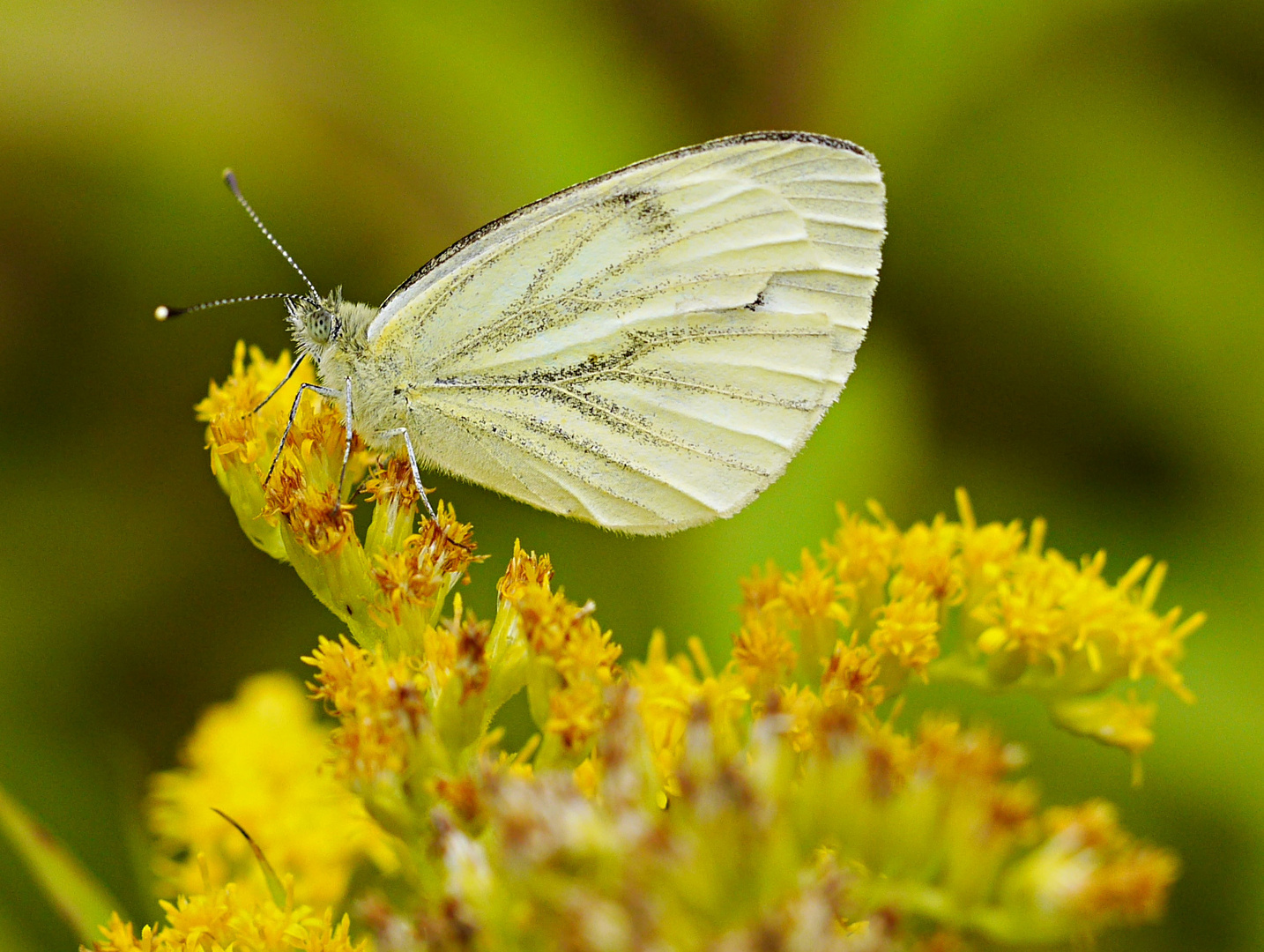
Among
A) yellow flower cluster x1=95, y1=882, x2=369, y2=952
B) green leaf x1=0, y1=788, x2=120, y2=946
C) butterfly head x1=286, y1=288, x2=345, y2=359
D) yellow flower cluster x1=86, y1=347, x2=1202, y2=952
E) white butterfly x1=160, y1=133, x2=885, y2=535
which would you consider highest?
white butterfly x1=160, y1=133, x2=885, y2=535

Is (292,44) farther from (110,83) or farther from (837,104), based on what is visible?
(837,104)

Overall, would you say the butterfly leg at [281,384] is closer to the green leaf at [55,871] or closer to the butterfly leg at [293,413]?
the butterfly leg at [293,413]

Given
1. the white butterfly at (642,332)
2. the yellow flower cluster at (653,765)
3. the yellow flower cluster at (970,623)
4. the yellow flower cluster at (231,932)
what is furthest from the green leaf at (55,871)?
the yellow flower cluster at (970,623)

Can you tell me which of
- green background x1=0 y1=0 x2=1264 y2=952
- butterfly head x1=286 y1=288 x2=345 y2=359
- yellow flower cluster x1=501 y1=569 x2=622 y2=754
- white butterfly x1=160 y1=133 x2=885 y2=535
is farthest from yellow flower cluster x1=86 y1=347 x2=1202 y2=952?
green background x1=0 y1=0 x2=1264 y2=952

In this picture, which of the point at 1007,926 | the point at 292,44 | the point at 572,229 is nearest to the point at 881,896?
the point at 1007,926

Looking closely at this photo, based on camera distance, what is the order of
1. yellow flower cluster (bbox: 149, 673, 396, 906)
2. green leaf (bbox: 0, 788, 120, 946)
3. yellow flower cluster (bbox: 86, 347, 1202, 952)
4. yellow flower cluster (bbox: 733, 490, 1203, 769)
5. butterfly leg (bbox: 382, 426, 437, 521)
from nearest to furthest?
yellow flower cluster (bbox: 86, 347, 1202, 952) → green leaf (bbox: 0, 788, 120, 946) → yellow flower cluster (bbox: 733, 490, 1203, 769) → butterfly leg (bbox: 382, 426, 437, 521) → yellow flower cluster (bbox: 149, 673, 396, 906)

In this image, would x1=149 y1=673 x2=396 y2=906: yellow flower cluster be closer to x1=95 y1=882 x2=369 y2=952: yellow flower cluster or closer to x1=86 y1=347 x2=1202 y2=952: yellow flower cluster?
x1=86 y1=347 x2=1202 y2=952: yellow flower cluster

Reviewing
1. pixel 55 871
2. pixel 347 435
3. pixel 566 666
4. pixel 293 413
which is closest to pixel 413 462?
pixel 347 435
